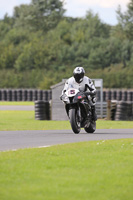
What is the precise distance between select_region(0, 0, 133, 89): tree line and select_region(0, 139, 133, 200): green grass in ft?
161

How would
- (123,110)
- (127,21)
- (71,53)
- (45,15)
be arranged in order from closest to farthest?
(123,110), (71,53), (127,21), (45,15)

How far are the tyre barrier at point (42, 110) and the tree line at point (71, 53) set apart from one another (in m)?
34.1

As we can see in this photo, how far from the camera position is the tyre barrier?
24.1 metres

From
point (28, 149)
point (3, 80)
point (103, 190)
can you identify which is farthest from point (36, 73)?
point (103, 190)

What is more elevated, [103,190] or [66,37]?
[66,37]

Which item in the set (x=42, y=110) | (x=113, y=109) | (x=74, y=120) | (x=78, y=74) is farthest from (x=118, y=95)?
(x=74, y=120)

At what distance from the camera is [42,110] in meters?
24.4

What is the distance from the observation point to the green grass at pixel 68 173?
611 centimetres

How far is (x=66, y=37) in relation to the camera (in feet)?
281

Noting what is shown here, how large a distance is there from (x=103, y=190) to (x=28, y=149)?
412 centimetres

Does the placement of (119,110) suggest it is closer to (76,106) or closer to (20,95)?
(76,106)

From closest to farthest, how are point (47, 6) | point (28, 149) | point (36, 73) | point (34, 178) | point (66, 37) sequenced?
point (34, 178) → point (28, 149) → point (36, 73) → point (66, 37) → point (47, 6)

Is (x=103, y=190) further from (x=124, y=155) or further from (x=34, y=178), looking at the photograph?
(x=124, y=155)

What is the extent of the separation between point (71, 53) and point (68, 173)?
7002 centimetres
